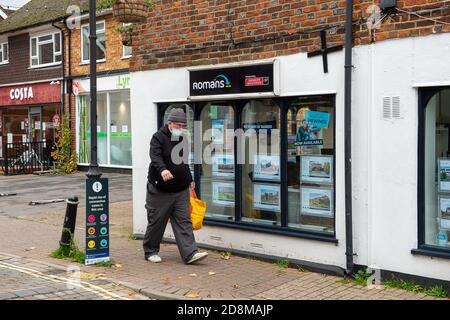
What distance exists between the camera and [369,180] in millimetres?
6422

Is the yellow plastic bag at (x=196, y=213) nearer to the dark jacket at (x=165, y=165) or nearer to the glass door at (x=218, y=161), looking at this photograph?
the dark jacket at (x=165, y=165)

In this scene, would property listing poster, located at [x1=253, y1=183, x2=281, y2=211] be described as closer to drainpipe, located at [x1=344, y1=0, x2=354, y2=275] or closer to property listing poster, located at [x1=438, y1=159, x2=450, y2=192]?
drainpipe, located at [x1=344, y1=0, x2=354, y2=275]

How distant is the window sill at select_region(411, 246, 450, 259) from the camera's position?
5.83 m

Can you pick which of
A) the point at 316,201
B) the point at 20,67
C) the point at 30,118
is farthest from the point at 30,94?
the point at 316,201

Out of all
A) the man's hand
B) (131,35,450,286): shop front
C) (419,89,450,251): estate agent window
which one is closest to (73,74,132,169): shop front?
(131,35,450,286): shop front

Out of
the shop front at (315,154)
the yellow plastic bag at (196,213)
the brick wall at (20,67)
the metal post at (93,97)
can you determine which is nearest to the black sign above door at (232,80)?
the shop front at (315,154)

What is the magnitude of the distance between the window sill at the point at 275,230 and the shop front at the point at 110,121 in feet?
39.3

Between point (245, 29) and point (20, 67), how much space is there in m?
19.2

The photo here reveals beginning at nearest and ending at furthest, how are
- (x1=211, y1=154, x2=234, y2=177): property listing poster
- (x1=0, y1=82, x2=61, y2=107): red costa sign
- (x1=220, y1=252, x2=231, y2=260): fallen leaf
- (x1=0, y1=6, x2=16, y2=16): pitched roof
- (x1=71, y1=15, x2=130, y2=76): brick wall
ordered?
(x1=220, y1=252, x2=231, y2=260): fallen leaf → (x1=211, y1=154, x2=234, y2=177): property listing poster → (x1=71, y1=15, x2=130, y2=76): brick wall → (x1=0, y1=82, x2=61, y2=107): red costa sign → (x1=0, y1=6, x2=16, y2=16): pitched roof

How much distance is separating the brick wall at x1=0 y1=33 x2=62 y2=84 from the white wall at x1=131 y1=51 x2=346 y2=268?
15169 mm

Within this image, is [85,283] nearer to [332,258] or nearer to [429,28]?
[332,258]

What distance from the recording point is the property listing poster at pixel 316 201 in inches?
279

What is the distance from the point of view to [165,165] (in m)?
7.20
